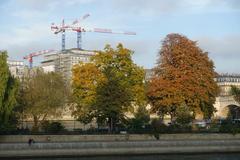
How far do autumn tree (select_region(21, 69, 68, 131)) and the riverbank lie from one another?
54.3 feet

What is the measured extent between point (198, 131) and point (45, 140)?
2394 centimetres

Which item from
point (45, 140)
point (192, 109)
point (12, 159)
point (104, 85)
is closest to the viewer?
point (12, 159)

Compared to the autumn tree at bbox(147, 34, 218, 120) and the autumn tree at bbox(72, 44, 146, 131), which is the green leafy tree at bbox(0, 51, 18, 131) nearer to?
the autumn tree at bbox(72, 44, 146, 131)

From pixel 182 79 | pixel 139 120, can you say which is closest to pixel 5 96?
pixel 139 120

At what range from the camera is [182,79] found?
82.9m

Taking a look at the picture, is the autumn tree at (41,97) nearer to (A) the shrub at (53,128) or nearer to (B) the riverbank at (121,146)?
(A) the shrub at (53,128)

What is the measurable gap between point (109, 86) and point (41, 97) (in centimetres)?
1608

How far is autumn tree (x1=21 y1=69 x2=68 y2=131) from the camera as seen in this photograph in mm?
87375

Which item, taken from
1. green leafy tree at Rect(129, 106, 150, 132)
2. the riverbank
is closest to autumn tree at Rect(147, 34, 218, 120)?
green leafy tree at Rect(129, 106, 150, 132)

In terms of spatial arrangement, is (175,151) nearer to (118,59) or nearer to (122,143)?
(122,143)

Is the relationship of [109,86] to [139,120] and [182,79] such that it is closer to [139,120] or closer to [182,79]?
[139,120]

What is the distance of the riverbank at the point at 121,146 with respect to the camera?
64.6 meters

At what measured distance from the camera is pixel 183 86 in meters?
83.1

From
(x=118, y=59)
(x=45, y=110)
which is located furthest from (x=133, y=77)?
(x=45, y=110)
